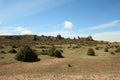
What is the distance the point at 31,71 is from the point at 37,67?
2.43 m

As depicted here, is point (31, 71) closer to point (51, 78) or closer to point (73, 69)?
point (73, 69)

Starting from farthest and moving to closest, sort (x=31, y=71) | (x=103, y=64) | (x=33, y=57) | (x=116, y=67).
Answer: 1. (x=33, y=57)
2. (x=103, y=64)
3. (x=116, y=67)
4. (x=31, y=71)

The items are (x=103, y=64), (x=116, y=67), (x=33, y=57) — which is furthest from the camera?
(x=33, y=57)

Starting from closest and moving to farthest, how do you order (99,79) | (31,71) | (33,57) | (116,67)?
(99,79) → (31,71) → (116,67) → (33,57)

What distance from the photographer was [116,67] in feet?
110

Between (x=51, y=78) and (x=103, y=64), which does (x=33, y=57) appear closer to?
(x=103, y=64)

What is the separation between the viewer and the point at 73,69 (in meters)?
32.2

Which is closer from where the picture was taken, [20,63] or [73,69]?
[73,69]

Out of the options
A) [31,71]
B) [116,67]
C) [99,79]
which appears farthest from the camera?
[116,67]

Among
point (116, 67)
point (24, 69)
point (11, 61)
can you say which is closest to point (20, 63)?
point (11, 61)

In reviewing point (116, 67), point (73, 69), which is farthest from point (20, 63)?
point (116, 67)

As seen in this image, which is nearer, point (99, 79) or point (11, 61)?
point (99, 79)

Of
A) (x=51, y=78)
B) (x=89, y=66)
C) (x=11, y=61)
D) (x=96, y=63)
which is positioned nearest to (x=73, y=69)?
(x=89, y=66)

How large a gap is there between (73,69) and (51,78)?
31.1ft
